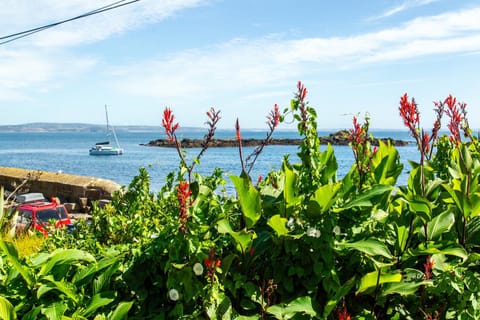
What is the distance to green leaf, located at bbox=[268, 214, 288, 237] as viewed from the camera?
7.39 feet

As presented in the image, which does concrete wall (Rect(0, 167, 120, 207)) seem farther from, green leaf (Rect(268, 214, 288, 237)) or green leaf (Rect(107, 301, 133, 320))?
green leaf (Rect(268, 214, 288, 237))

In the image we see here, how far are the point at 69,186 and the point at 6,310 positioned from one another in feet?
45.8

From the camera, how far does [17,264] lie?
2.32 meters

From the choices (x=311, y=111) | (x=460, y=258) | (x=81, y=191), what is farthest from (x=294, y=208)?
(x=81, y=191)

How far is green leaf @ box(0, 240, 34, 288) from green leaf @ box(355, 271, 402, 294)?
150 cm

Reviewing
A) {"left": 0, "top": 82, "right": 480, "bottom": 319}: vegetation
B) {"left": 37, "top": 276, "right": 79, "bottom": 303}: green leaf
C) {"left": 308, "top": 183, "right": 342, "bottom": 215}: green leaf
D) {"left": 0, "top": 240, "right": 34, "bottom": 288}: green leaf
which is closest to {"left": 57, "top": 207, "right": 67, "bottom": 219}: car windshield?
{"left": 0, "top": 82, "right": 480, "bottom": 319}: vegetation

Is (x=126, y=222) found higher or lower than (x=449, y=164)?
lower

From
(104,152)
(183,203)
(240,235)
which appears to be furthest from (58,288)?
(104,152)

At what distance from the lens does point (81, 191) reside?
1530 cm

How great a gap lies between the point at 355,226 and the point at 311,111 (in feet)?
1.96

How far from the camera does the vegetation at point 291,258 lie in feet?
7.43

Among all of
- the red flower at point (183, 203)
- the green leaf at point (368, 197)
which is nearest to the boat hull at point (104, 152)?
the red flower at point (183, 203)

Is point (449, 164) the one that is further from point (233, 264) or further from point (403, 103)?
point (233, 264)

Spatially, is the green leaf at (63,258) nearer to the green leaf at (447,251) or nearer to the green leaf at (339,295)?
the green leaf at (339,295)
